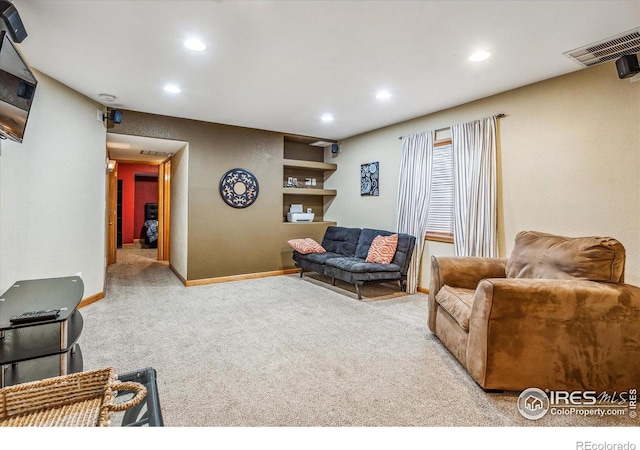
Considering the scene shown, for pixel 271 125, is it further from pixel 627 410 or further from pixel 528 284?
pixel 627 410

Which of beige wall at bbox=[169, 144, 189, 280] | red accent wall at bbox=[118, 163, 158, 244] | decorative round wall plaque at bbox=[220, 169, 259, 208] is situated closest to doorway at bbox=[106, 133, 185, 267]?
red accent wall at bbox=[118, 163, 158, 244]

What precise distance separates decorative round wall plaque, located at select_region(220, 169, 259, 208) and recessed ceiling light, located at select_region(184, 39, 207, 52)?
2.57 metres

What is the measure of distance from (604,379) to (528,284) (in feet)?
2.22

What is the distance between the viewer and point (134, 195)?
31.4 ft

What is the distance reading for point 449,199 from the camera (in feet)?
13.8

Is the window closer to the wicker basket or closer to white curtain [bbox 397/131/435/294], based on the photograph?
white curtain [bbox 397/131/435/294]

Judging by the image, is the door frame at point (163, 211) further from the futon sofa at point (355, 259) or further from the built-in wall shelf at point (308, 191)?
the futon sofa at point (355, 259)

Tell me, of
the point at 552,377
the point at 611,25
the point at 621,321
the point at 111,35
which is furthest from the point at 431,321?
the point at 111,35

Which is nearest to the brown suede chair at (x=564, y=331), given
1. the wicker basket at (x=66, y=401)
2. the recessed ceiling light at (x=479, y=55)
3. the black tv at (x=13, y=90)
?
the recessed ceiling light at (x=479, y=55)

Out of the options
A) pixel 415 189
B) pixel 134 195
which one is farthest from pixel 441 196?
pixel 134 195

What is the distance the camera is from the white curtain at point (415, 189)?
439 centimetres

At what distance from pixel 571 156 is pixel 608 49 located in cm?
87

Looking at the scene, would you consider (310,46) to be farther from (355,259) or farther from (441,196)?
(355,259)

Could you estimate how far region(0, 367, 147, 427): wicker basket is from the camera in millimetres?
837
